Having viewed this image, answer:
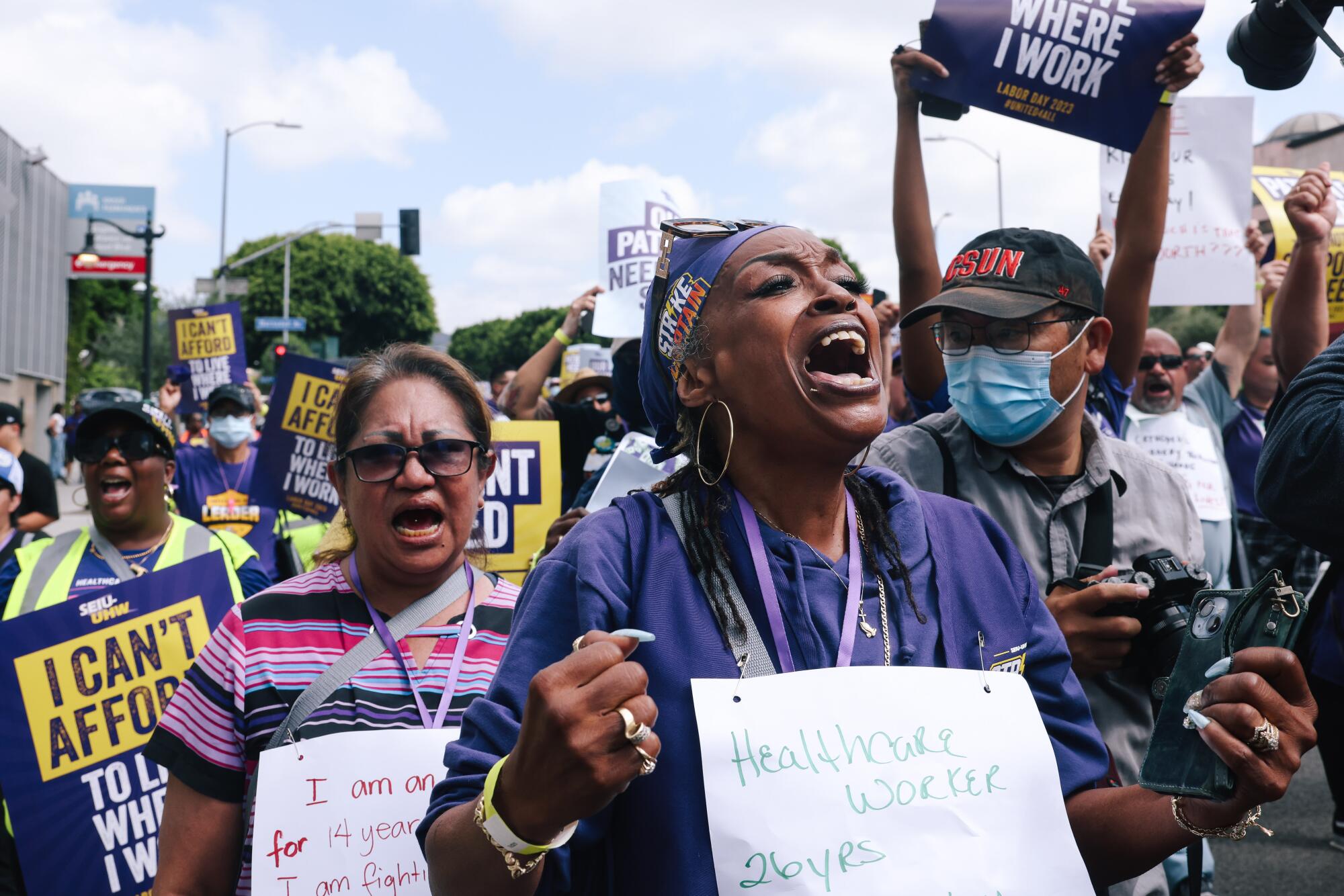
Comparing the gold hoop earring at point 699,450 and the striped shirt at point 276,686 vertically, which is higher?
the gold hoop earring at point 699,450

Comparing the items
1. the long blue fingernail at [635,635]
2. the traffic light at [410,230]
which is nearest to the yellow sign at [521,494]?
the long blue fingernail at [635,635]

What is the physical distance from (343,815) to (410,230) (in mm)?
29488

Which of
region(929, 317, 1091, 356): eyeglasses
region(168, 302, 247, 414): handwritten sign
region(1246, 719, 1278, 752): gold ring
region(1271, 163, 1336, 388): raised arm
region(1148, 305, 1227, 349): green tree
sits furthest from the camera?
region(1148, 305, 1227, 349): green tree

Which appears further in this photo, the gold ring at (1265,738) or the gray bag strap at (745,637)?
the gray bag strap at (745,637)

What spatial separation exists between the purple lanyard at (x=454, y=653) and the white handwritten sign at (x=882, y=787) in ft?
3.28

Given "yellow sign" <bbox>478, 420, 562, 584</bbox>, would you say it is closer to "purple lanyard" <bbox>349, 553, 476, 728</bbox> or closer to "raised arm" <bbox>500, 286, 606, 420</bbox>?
"raised arm" <bbox>500, 286, 606, 420</bbox>

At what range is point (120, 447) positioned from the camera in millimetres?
4293

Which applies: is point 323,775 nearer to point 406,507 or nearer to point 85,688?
point 406,507

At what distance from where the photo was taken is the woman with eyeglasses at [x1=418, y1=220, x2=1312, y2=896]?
1.51 m

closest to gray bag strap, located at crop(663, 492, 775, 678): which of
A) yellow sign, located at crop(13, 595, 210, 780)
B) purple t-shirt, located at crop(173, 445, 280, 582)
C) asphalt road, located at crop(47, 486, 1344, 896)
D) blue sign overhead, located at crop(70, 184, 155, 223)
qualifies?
yellow sign, located at crop(13, 595, 210, 780)

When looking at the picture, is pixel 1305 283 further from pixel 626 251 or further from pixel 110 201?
pixel 110 201

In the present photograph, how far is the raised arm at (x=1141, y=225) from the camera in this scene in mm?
3396

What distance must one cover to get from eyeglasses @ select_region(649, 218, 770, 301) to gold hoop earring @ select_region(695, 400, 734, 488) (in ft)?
0.84

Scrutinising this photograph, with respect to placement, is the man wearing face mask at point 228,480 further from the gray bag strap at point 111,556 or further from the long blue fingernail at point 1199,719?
the long blue fingernail at point 1199,719
